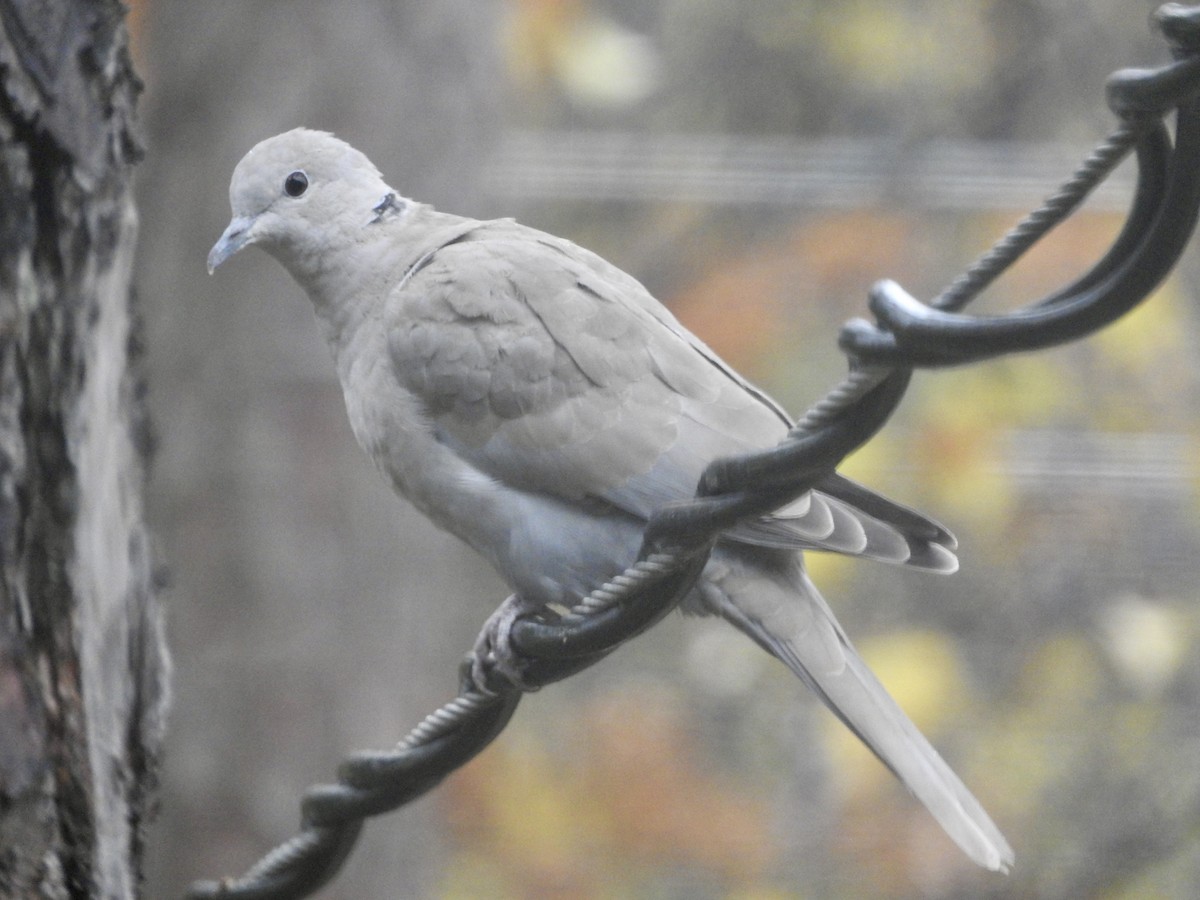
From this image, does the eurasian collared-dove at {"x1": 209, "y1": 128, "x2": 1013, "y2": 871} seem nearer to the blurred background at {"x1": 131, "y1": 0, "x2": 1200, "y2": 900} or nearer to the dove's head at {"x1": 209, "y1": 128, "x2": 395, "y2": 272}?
the dove's head at {"x1": 209, "y1": 128, "x2": 395, "y2": 272}

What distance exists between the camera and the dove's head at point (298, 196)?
A: 2.54 metres

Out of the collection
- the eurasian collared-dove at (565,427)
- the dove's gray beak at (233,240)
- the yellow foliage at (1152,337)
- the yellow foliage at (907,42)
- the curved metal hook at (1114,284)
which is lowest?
the yellow foliage at (1152,337)

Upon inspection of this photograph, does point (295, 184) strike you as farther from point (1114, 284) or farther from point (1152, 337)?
point (1152, 337)

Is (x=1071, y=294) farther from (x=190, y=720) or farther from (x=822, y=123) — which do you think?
(x=822, y=123)

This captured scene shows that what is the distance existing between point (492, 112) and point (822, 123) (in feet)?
7.29

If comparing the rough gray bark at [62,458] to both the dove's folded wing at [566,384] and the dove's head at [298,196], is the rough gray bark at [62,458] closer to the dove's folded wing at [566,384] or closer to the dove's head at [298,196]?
the dove's head at [298,196]

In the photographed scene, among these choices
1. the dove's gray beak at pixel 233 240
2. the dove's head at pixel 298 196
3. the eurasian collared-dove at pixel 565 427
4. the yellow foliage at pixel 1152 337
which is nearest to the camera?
the eurasian collared-dove at pixel 565 427

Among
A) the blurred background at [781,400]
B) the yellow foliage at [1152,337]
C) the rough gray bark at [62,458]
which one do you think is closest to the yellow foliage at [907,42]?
the blurred background at [781,400]

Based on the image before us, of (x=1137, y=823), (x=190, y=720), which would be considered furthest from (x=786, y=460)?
(x=1137, y=823)

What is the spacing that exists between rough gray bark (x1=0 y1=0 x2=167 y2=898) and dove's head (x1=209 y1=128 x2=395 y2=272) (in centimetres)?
33

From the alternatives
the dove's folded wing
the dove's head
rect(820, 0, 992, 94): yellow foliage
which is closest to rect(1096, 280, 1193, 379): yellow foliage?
rect(820, 0, 992, 94): yellow foliage

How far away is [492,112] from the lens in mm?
4406

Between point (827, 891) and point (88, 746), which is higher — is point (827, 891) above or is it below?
below

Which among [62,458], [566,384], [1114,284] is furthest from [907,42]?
[1114,284]
